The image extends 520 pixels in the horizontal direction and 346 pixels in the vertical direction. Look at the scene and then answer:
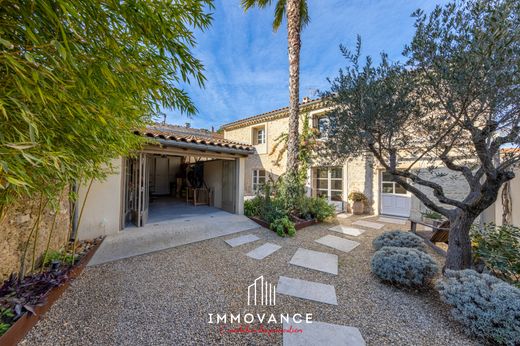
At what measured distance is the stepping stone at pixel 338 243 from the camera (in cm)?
476

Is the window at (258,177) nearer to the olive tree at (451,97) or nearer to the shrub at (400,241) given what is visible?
the shrub at (400,241)

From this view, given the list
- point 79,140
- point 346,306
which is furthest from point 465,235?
point 79,140

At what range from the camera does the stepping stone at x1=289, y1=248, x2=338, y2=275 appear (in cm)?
367

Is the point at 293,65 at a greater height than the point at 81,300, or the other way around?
the point at 293,65

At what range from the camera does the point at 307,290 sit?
293 cm

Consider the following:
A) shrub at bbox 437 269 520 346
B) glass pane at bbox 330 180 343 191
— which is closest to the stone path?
glass pane at bbox 330 180 343 191

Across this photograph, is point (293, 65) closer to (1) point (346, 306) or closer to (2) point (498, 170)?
(2) point (498, 170)

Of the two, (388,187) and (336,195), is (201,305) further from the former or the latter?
(388,187)

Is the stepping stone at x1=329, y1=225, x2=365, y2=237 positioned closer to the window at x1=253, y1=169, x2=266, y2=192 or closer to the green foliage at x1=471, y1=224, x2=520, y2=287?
the green foliage at x1=471, y1=224, x2=520, y2=287

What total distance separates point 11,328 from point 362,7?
8.37 meters

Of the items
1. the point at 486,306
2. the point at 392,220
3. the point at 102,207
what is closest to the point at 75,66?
the point at 486,306

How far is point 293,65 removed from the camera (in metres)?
6.92

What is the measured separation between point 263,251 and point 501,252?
4.30 m

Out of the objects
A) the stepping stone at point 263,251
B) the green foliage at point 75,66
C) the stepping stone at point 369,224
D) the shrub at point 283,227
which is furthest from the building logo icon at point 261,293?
the stepping stone at point 369,224
